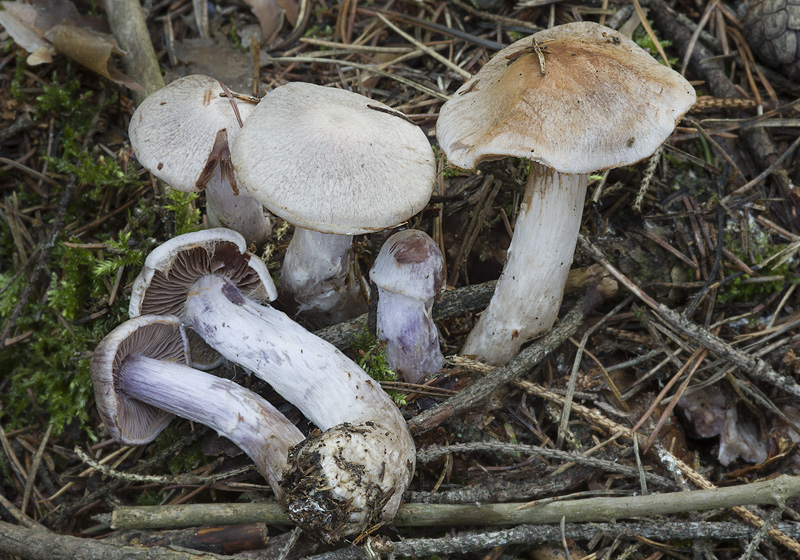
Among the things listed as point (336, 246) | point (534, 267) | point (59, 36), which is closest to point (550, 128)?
point (534, 267)

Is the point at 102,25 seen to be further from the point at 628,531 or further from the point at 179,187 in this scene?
the point at 628,531

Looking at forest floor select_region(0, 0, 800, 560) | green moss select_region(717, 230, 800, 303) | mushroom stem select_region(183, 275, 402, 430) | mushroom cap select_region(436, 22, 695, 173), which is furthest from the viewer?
green moss select_region(717, 230, 800, 303)

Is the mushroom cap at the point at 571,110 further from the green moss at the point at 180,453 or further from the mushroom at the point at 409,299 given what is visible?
the green moss at the point at 180,453

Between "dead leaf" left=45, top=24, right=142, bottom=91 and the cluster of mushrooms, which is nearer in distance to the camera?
the cluster of mushrooms

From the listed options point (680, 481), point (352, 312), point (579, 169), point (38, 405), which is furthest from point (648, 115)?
point (38, 405)

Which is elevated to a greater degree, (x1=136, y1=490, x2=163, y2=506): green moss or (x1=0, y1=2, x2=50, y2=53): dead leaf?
(x1=0, y1=2, x2=50, y2=53): dead leaf

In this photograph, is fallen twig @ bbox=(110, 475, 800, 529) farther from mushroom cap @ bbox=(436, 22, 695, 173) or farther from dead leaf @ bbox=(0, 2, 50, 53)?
dead leaf @ bbox=(0, 2, 50, 53)

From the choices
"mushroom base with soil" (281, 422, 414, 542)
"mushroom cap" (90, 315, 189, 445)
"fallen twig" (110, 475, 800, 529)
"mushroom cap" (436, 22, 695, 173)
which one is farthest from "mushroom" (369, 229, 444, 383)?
"mushroom cap" (90, 315, 189, 445)
